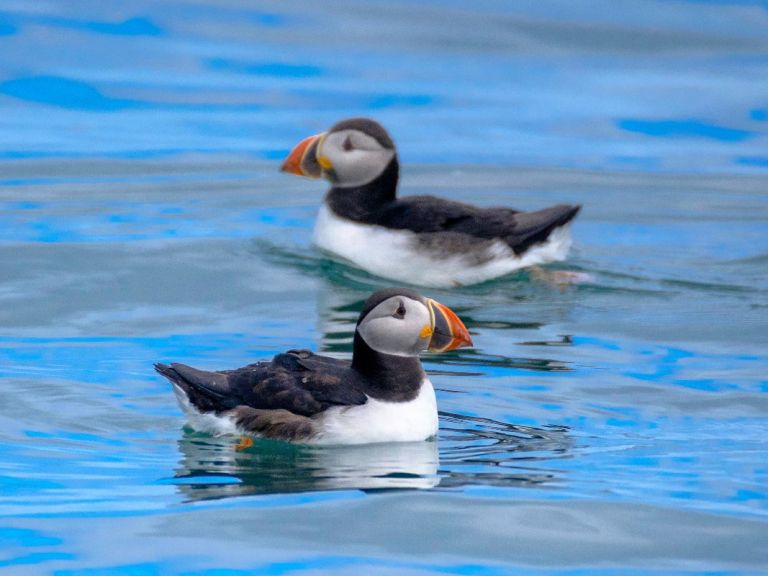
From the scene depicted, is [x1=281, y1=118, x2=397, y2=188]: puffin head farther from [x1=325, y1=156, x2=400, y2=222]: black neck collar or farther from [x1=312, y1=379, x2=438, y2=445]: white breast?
[x1=312, y1=379, x2=438, y2=445]: white breast

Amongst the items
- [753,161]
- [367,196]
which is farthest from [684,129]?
[367,196]

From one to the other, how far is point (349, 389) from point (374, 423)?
21cm

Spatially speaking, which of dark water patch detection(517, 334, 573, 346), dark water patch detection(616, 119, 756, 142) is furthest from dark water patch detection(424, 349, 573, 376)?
dark water patch detection(616, 119, 756, 142)

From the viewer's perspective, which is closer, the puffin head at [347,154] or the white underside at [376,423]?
the white underside at [376,423]

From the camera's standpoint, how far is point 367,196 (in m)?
11.4

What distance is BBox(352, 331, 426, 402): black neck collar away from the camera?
760 cm

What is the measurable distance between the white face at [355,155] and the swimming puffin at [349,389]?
148 inches

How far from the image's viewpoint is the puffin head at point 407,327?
7.64 m

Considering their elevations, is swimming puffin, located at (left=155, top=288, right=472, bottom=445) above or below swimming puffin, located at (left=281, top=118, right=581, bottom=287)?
below

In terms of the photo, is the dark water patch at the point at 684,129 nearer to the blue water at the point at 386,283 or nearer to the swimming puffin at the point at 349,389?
the blue water at the point at 386,283

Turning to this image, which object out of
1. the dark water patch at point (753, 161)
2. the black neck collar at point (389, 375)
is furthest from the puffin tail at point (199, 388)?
the dark water patch at point (753, 161)

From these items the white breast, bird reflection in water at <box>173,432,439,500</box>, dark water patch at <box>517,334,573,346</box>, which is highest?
dark water patch at <box>517,334,573,346</box>

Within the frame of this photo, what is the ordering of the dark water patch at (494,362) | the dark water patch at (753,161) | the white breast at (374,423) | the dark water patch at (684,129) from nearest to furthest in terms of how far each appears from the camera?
1. the white breast at (374,423)
2. the dark water patch at (494,362)
3. the dark water patch at (753,161)
4. the dark water patch at (684,129)

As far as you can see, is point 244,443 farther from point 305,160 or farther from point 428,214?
point 305,160
